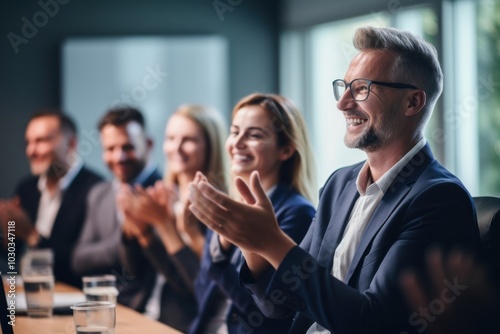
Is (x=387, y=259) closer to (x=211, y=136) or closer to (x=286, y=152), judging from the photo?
(x=286, y=152)

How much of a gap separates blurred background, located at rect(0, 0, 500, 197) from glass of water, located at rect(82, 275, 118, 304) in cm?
386

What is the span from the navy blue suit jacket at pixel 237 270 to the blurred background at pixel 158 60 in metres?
3.65

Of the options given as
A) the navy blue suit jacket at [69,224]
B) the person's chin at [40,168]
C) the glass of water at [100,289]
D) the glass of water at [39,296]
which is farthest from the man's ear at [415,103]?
the person's chin at [40,168]

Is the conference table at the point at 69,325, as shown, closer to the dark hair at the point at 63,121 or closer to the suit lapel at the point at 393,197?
the suit lapel at the point at 393,197

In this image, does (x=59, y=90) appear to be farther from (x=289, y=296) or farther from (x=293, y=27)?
(x=289, y=296)

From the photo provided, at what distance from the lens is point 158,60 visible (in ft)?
23.2

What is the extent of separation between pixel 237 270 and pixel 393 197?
891 millimetres

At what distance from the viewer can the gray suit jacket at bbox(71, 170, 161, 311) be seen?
4273mm

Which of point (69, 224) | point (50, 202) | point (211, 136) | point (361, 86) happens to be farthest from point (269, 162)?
point (50, 202)

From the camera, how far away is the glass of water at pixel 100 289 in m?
2.88

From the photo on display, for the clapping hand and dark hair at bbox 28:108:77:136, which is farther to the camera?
dark hair at bbox 28:108:77:136

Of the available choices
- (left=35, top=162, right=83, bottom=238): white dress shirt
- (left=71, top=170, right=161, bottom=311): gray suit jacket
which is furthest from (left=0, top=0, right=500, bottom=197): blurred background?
(left=71, top=170, right=161, bottom=311): gray suit jacket

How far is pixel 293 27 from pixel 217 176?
11.4 feet

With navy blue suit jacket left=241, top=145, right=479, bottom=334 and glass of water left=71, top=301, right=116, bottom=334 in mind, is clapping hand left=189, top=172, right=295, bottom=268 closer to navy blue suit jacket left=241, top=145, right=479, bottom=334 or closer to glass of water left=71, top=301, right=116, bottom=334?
navy blue suit jacket left=241, top=145, right=479, bottom=334
